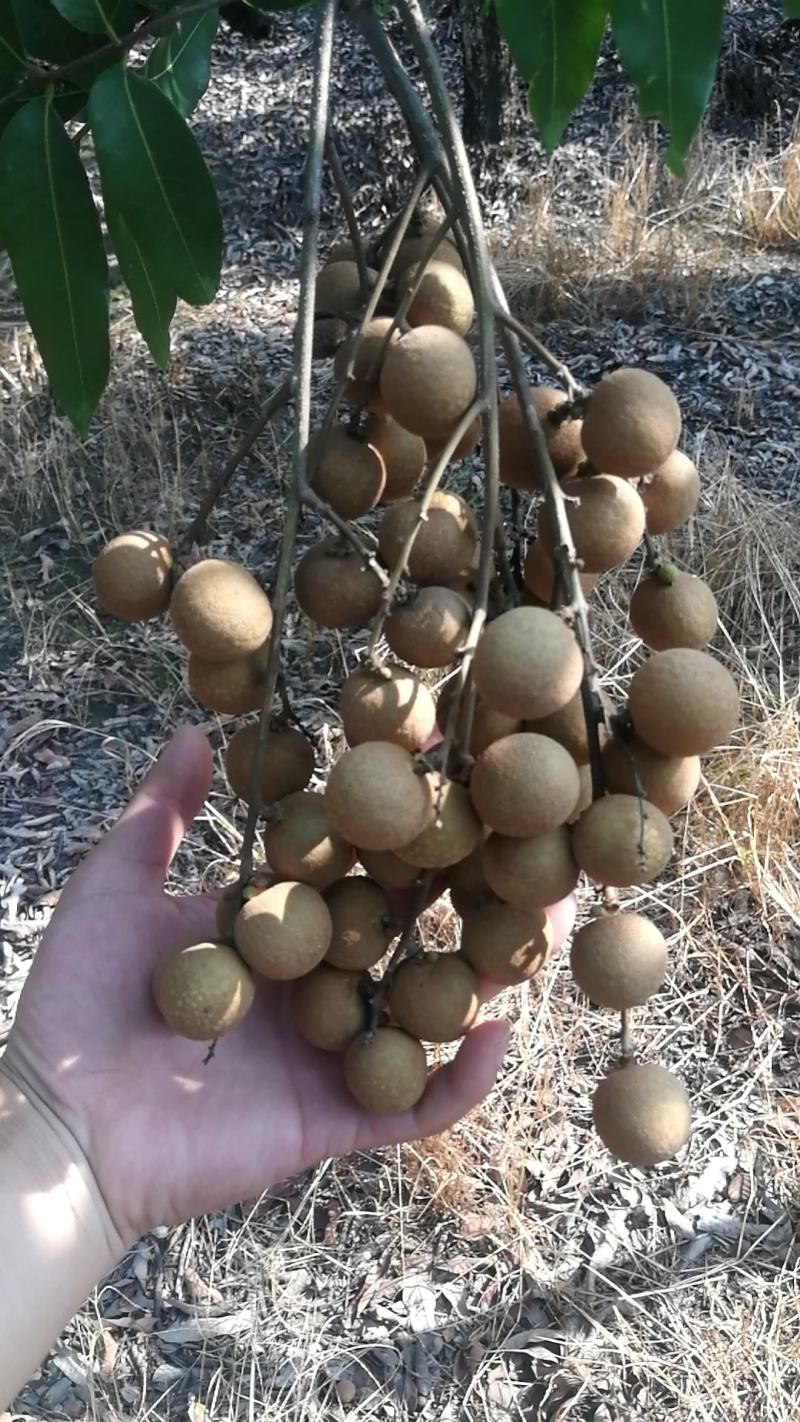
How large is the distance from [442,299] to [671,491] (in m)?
0.22

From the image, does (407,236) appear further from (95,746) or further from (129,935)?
(95,746)

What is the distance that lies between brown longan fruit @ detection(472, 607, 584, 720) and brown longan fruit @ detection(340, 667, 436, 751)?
6 cm

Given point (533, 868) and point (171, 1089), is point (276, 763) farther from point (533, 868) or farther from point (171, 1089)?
point (171, 1089)

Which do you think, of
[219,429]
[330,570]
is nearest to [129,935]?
[330,570]

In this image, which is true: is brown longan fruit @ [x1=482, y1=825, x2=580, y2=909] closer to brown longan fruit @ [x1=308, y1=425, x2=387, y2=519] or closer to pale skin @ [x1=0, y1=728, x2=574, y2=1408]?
brown longan fruit @ [x1=308, y1=425, x2=387, y2=519]

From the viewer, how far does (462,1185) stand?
5.74 ft

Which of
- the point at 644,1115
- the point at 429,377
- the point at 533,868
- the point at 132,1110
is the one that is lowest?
the point at 132,1110

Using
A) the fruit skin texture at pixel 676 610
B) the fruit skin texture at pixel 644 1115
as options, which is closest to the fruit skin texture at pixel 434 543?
the fruit skin texture at pixel 676 610

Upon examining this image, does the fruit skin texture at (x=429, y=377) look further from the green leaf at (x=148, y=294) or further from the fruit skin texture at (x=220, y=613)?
the green leaf at (x=148, y=294)

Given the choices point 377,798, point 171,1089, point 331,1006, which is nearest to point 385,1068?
point 331,1006

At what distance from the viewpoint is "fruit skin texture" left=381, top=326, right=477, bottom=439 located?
0.76 metres

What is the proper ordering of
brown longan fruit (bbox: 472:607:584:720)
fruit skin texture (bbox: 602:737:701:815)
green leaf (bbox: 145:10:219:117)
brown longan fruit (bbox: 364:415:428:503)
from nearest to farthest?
brown longan fruit (bbox: 472:607:584:720)
fruit skin texture (bbox: 602:737:701:815)
brown longan fruit (bbox: 364:415:428:503)
green leaf (bbox: 145:10:219:117)

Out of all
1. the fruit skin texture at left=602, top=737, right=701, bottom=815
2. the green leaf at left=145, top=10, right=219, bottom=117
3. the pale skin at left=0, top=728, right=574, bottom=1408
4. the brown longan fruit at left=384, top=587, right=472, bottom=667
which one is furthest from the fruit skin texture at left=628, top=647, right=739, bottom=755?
the green leaf at left=145, top=10, right=219, bottom=117

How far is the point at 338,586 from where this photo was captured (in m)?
0.81
